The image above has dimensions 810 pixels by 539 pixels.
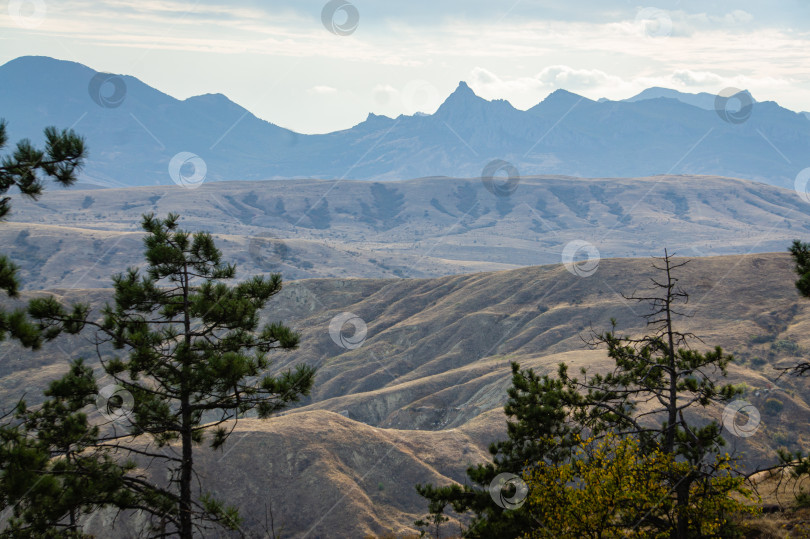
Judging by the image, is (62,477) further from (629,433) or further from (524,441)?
(629,433)

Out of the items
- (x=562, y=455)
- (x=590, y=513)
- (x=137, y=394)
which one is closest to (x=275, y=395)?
(x=137, y=394)

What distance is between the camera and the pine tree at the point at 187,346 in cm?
1562

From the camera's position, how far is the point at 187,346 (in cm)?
1678

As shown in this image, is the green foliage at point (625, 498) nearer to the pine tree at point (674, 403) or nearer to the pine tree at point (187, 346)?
the pine tree at point (674, 403)

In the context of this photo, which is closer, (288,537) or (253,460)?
(288,537)

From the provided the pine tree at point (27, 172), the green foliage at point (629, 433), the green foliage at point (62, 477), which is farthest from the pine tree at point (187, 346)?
the green foliage at point (629, 433)

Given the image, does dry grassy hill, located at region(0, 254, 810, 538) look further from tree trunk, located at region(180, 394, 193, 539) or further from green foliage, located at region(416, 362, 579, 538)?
tree trunk, located at region(180, 394, 193, 539)

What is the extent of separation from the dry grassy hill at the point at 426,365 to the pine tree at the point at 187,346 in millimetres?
31828

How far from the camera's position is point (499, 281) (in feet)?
383

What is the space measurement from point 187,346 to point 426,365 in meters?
76.5

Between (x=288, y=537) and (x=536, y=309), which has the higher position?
(x=536, y=309)

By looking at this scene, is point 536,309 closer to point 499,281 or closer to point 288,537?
point 499,281

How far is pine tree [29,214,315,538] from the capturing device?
1562 centimetres

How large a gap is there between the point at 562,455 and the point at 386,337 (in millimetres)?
81318
